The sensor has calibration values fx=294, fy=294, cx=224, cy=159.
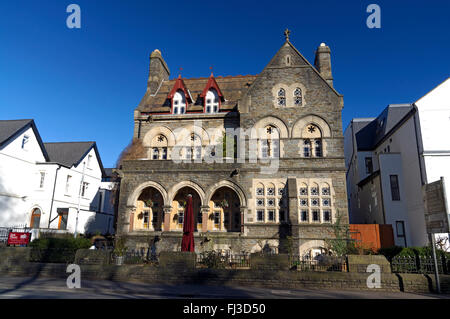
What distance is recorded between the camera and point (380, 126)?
29078 millimetres

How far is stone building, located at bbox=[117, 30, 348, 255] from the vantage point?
792 inches

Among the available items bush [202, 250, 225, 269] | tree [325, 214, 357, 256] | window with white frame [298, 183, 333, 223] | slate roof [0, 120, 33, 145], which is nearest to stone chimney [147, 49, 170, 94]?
slate roof [0, 120, 33, 145]

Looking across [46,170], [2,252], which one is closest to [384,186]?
[2,252]

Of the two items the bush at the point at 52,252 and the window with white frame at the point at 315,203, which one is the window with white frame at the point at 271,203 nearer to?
the window with white frame at the point at 315,203

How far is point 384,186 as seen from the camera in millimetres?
22469

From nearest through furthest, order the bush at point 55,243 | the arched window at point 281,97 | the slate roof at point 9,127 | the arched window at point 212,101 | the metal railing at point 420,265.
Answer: the metal railing at point 420,265
the bush at point 55,243
the arched window at point 281,97
the arched window at point 212,101
the slate roof at point 9,127

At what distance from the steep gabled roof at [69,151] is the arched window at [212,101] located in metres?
16.3

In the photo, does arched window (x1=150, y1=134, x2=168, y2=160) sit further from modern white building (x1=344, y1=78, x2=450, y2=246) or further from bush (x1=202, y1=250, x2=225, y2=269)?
modern white building (x1=344, y1=78, x2=450, y2=246)

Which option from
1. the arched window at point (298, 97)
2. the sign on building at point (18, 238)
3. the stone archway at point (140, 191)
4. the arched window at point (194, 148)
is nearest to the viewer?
the sign on building at point (18, 238)

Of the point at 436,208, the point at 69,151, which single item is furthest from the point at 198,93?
the point at 436,208

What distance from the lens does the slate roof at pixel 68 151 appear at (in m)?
32.0

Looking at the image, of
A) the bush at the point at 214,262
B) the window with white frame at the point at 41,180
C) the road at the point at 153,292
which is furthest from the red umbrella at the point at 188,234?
the window with white frame at the point at 41,180

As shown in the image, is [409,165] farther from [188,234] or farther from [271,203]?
[188,234]
